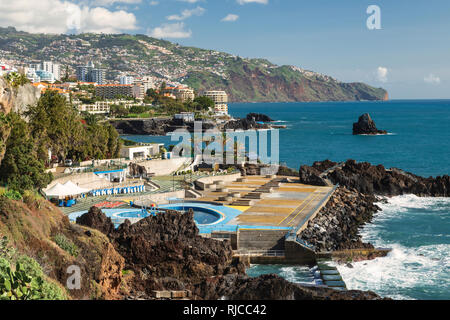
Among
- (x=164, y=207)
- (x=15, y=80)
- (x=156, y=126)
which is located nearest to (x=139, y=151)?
(x=15, y=80)

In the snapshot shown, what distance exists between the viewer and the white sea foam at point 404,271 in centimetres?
2336

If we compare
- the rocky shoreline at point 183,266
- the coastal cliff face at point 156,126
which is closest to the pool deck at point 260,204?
the rocky shoreline at point 183,266

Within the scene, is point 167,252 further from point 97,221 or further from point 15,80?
point 15,80

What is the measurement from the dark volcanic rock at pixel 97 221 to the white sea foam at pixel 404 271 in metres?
12.2

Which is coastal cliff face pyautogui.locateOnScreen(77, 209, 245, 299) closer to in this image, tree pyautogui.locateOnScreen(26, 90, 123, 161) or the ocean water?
tree pyautogui.locateOnScreen(26, 90, 123, 161)

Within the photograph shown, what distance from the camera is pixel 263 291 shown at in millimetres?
17750

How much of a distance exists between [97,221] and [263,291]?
36.6 feet

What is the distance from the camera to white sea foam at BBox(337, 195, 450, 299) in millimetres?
23359

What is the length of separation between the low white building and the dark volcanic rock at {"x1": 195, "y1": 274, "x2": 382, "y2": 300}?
102ft
